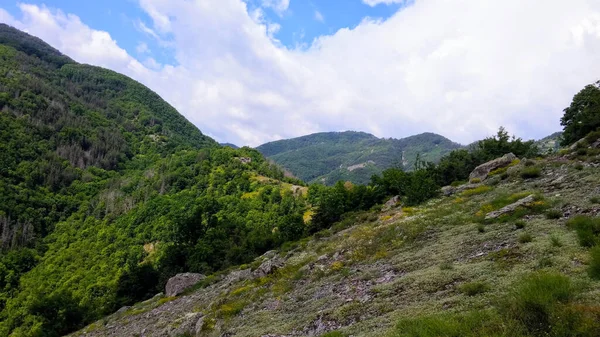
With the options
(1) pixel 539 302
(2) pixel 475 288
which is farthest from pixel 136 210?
(1) pixel 539 302

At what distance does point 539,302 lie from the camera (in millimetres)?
7809

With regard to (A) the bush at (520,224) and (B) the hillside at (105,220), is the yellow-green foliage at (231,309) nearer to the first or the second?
(A) the bush at (520,224)

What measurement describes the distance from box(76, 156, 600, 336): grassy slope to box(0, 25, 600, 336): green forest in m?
15.3

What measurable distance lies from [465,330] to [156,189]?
502 ft

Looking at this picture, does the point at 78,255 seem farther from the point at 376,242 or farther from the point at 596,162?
the point at 596,162

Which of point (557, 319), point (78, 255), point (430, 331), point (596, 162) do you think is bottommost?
point (78, 255)

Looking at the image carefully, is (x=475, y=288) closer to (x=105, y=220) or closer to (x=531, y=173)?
(x=531, y=173)

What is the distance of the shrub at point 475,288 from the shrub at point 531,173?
88.0 feet

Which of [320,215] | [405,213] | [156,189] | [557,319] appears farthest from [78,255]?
[557,319]

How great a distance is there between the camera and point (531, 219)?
18344 millimetres

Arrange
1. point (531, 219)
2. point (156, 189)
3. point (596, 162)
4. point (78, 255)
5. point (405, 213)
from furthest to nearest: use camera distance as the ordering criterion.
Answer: point (156, 189)
point (78, 255)
point (405, 213)
point (596, 162)
point (531, 219)

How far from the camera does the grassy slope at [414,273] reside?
1117cm

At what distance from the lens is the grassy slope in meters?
11.2

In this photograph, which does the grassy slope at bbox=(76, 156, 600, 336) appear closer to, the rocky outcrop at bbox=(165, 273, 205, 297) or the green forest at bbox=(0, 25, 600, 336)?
the rocky outcrop at bbox=(165, 273, 205, 297)
